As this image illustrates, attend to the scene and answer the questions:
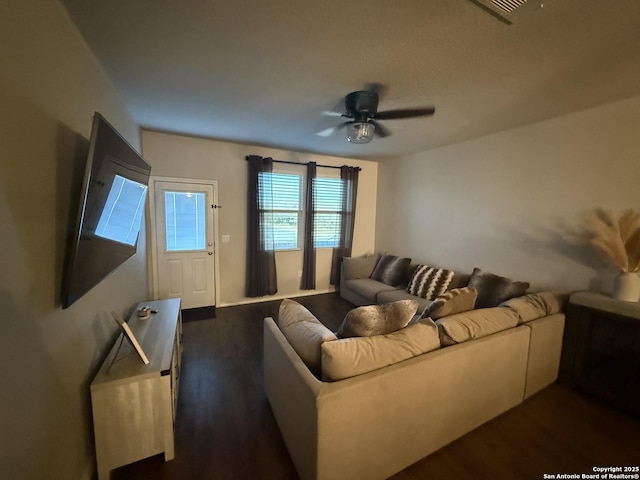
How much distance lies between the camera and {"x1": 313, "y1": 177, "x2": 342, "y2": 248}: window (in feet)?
14.5

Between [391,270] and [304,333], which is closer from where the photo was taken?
[304,333]

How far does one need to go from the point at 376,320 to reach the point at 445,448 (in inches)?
37.6

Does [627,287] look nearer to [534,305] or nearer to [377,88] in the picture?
[534,305]

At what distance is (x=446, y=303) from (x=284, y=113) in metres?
2.31

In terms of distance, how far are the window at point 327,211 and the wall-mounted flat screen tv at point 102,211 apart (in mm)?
2887

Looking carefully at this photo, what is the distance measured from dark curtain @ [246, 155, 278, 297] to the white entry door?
544 mm

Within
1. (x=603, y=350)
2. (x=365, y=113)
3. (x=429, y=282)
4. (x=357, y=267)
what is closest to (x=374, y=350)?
(x=365, y=113)

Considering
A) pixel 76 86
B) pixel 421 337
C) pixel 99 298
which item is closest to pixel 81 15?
pixel 76 86

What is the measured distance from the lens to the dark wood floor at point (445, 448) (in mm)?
1457

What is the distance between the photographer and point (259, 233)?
394cm

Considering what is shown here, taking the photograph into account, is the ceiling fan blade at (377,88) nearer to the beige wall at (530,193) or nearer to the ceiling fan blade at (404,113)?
the ceiling fan blade at (404,113)

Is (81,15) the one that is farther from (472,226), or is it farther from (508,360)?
(472,226)

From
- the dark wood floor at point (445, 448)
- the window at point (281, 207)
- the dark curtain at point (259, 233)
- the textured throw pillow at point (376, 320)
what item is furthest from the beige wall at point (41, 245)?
the window at point (281, 207)

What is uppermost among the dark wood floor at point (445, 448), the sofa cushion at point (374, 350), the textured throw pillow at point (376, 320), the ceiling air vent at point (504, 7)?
the ceiling air vent at point (504, 7)
